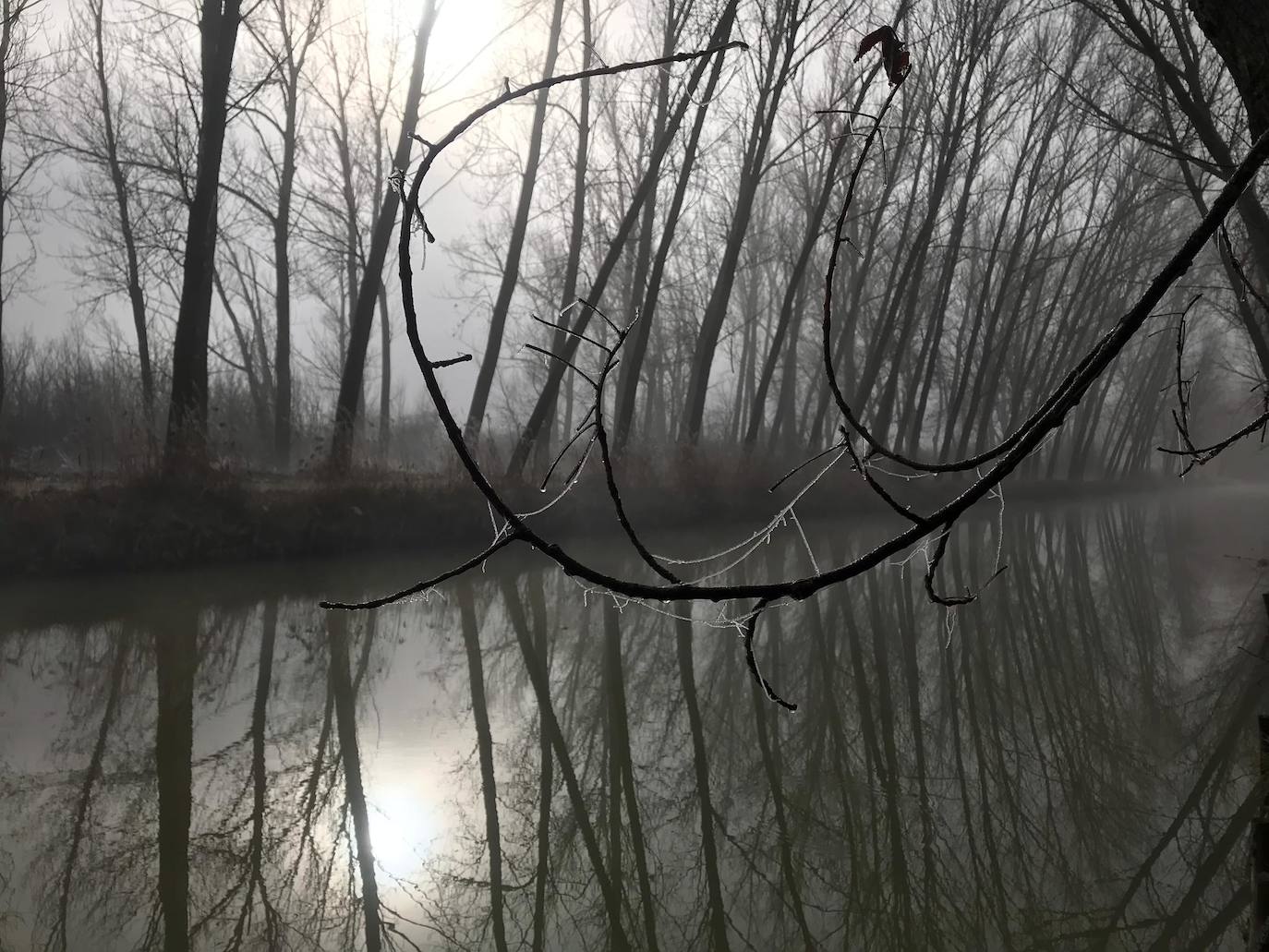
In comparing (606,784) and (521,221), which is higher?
(521,221)

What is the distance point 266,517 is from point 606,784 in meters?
6.35

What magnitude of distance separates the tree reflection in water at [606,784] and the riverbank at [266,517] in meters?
1.32

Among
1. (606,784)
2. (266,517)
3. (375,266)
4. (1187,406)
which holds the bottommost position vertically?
(606,784)

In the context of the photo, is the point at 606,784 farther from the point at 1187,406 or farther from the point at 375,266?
the point at 375,266

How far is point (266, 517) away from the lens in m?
9.01

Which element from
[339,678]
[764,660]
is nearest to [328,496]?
[339,678]

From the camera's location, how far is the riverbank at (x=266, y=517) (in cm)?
Answer: 781

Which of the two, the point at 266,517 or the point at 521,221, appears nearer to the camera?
the point at 266,517

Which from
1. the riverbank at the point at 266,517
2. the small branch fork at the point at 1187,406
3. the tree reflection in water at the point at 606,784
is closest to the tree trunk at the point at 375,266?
the riverbank at the point at 266,517

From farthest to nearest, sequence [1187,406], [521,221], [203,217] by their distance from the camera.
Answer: [521,221]
[203,217]
[1187,406]

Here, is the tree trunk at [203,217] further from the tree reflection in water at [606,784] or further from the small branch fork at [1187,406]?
the small branch fork at [1187,406]

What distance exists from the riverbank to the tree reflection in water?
4.33 ft

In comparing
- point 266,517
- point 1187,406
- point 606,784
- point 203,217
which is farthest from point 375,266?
point 1187,406

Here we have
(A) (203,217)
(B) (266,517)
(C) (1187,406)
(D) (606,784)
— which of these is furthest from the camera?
(A) (203,217)
